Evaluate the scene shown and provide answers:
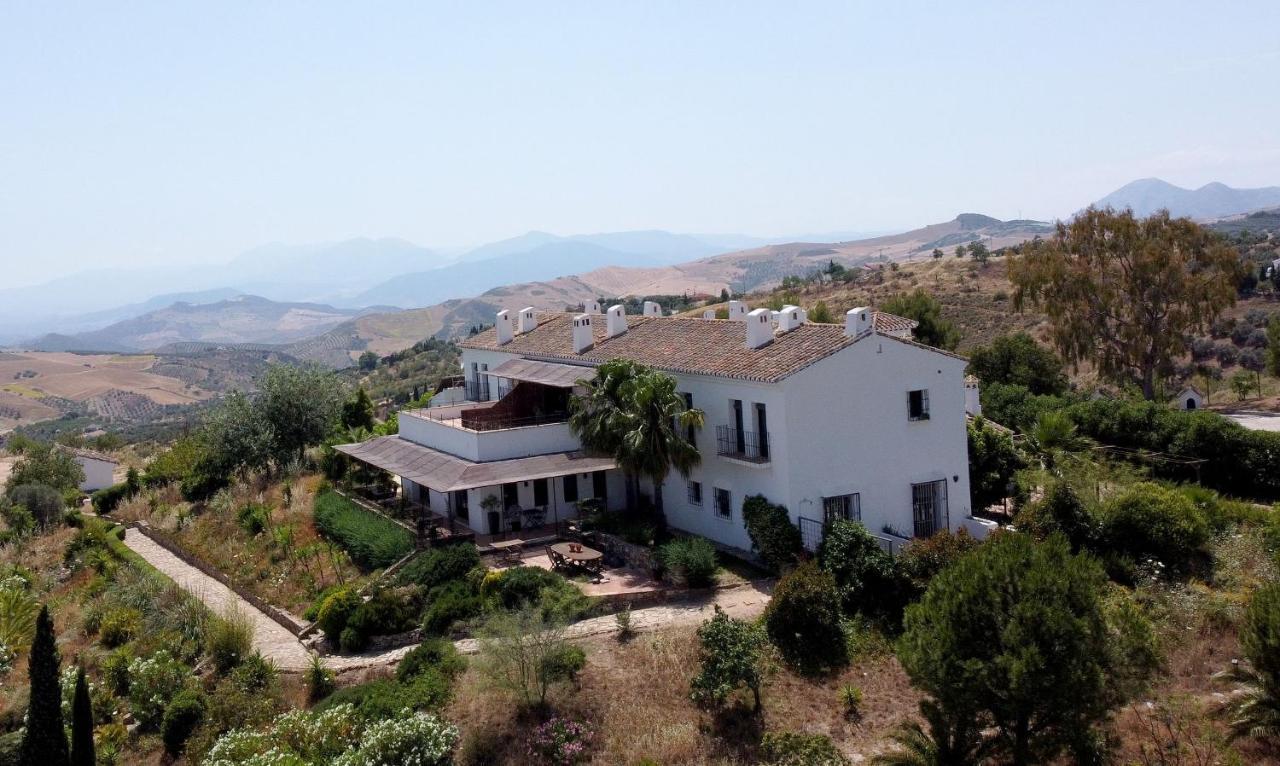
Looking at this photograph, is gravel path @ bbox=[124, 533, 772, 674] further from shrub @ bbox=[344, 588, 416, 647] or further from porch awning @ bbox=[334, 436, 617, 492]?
porch awning @ bbox=[334, 436, 617, 492]

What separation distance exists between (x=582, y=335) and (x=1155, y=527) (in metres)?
18.1

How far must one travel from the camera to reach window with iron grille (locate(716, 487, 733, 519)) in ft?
83.4

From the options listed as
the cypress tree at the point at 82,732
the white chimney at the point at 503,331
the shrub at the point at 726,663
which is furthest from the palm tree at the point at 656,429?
the white chimney at the point at 503,331

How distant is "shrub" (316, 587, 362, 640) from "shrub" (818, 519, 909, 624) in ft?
35.3

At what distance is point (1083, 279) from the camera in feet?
141

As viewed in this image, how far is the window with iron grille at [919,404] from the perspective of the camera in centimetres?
2473

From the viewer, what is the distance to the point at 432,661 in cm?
1888

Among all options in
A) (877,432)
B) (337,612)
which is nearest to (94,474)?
(337,612)

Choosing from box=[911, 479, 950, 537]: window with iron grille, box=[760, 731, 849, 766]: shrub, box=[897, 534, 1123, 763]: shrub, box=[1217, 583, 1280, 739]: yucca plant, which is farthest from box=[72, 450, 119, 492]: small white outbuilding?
box=[1217, 583, 1280, 739]: yucca plant

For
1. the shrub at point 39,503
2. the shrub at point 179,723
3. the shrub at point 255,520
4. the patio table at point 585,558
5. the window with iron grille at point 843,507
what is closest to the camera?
the shrub at point 179,723

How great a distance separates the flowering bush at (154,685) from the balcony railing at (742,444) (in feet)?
44.4

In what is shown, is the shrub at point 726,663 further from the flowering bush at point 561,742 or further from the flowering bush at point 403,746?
the flowering bush at point 403,746

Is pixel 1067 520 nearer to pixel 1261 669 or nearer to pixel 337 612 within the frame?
pixel 1261 669

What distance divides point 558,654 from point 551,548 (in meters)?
6.86
